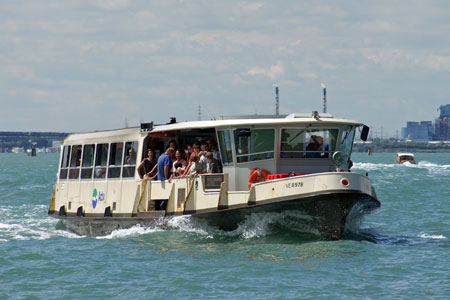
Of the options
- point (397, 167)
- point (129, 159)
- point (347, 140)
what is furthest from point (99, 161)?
point (397, 167)

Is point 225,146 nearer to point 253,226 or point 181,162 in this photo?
point 181,162

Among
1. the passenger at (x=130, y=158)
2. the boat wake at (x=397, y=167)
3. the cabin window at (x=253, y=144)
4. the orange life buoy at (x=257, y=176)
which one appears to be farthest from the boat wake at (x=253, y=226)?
the boat wake at (x=397, y=167)

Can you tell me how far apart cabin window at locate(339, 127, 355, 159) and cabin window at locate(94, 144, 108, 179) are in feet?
25.0

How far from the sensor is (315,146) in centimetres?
2088

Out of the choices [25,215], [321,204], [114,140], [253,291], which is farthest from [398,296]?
[25,215]

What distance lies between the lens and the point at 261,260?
59.6 feet

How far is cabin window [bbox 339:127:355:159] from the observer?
21219mm

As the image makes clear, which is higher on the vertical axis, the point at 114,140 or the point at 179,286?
the point at 114,140

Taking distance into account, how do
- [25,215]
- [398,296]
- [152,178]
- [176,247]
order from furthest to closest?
[25,215] < [152,178] < [176,247] < [398,296]

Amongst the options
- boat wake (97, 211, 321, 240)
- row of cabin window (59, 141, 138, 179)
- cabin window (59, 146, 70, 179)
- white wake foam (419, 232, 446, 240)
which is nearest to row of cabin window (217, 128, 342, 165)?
boat wake (97, 211, 321, 240)

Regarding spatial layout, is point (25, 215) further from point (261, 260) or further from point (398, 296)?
point (398, 296)

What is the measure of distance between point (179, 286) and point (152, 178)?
6.93m

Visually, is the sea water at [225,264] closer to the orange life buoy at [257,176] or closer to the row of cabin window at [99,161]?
the orange life buoy at [257,176]

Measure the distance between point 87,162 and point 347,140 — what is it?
8.96 meters
